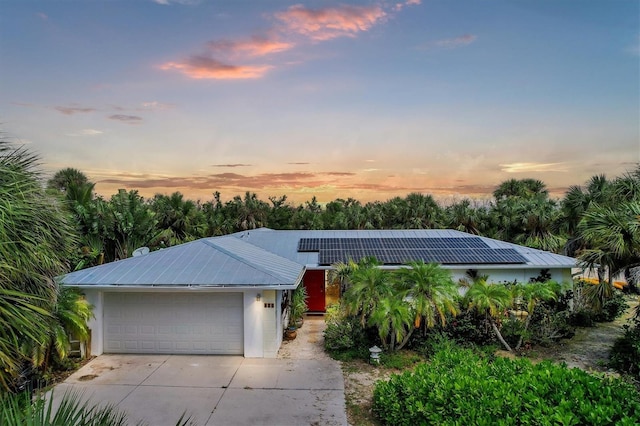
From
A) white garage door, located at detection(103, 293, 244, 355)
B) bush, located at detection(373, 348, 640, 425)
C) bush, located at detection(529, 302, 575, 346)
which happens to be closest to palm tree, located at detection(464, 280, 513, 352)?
bush, located at detection(529, 302, 575, 346)

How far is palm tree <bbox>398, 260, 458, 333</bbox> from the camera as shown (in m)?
10.5

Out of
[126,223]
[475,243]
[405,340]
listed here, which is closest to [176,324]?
[405,340]

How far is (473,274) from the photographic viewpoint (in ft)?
51.3

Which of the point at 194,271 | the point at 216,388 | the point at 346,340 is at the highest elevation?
the point at 194,271

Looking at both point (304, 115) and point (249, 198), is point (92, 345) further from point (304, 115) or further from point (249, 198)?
point (249, 198)

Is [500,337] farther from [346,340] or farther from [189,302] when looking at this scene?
[189,302]

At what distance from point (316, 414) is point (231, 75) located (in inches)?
516

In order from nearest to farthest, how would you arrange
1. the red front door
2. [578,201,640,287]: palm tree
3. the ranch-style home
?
[578,201,640,287]: palm tree → the ranch-style home → the red front door

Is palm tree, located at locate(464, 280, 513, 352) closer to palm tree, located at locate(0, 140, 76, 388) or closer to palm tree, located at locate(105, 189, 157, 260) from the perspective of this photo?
palm tree, located at locate(0, 140, 76, 388)

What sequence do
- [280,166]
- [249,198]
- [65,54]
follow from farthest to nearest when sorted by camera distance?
[249,198], [280,166], [65,54]

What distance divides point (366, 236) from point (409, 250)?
134 inches

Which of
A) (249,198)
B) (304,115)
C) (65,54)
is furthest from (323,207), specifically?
(65,54)

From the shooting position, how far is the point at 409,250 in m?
17.0

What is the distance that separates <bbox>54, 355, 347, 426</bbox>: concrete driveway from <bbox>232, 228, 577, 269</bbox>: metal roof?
5.55m
